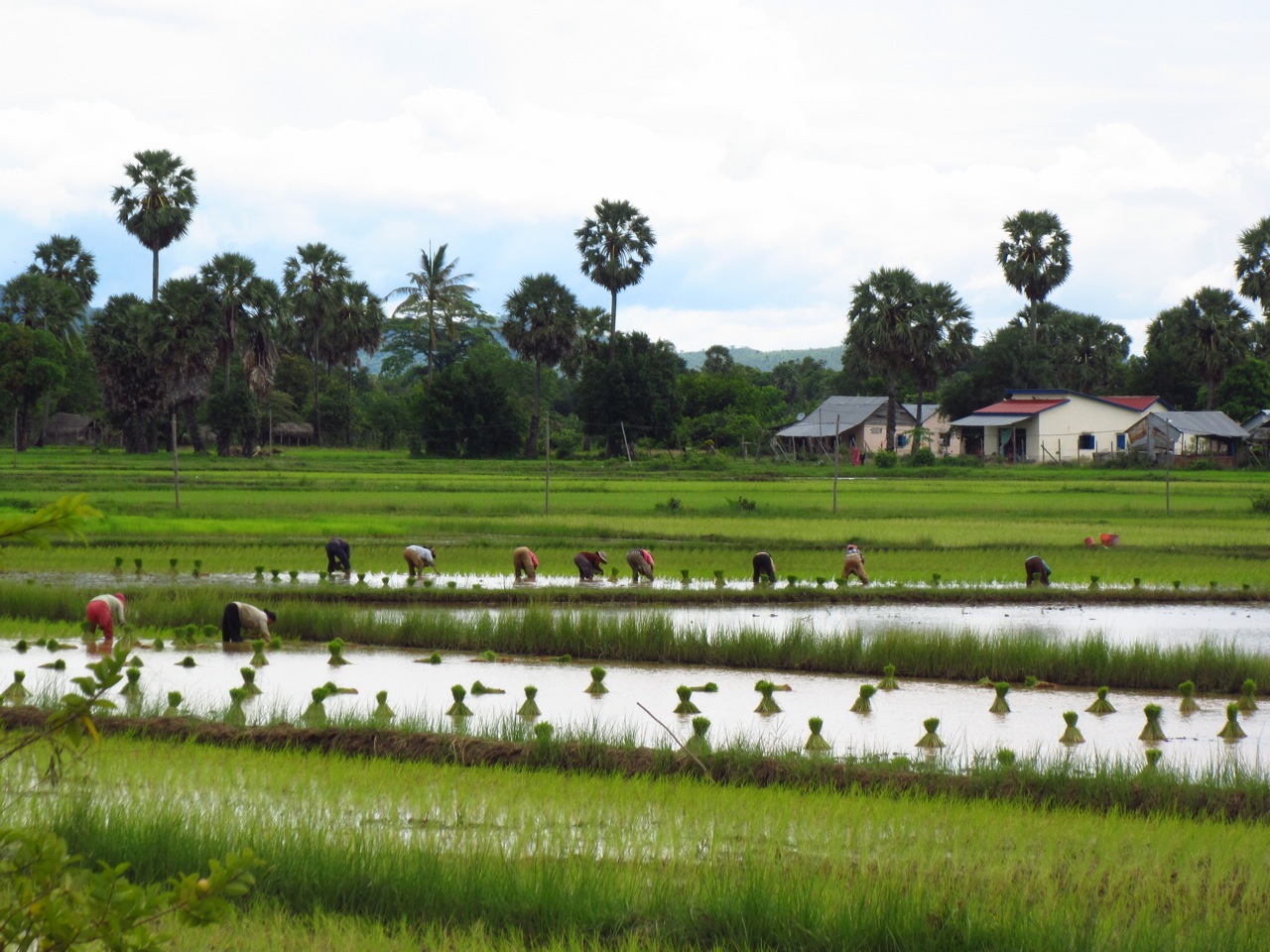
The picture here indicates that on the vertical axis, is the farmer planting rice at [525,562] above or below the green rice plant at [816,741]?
above

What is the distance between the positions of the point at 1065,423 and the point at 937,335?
8.39 meters

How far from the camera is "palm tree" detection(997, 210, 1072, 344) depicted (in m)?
74.1

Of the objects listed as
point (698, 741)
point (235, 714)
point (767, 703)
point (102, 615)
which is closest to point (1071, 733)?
point (767, 703)

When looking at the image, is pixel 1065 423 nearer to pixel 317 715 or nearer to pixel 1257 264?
pixel 1257 264

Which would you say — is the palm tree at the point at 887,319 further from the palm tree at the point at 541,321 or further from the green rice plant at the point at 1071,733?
the green rice plant at the point at 1071,733

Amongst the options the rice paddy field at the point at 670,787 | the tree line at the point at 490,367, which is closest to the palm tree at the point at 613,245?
the tree line at the point at 490,367

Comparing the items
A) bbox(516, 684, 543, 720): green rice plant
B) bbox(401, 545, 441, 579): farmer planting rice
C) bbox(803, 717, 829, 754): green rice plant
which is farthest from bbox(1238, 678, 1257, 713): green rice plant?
bbox(401, 545, 441, 579): farmer planting rice

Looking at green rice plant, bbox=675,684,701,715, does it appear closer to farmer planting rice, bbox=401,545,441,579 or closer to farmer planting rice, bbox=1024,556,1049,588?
farmer planting rice, bbox=401,545,441,579

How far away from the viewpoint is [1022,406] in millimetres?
64812

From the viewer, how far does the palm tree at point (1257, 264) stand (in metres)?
61.8

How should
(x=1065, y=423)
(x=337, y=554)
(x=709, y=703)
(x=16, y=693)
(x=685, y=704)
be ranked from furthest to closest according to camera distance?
(x=1065, y=423) → (x=337, y=554) → (x=709, y=703) → (x=685, y=704) → (x=16, y=693)

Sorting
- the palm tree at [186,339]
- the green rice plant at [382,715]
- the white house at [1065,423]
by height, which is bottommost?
the green rice plant at [382,715]

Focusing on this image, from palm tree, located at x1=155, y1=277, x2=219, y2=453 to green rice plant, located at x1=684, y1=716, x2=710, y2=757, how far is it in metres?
54.7

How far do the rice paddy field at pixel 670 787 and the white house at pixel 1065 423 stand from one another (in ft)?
144
